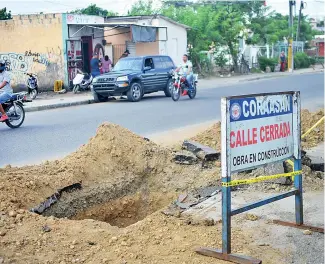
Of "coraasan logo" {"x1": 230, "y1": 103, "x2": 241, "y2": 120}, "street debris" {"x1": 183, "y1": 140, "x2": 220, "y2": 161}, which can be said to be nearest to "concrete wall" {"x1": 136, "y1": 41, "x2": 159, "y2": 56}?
"street debris" {"x1": 183, "y1": 140, "x2": 220, "y2": 161}

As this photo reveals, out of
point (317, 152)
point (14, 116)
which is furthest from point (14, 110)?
point (317, 152)

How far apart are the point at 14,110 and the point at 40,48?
12.5 metres

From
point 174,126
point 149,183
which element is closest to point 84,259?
point 149,183

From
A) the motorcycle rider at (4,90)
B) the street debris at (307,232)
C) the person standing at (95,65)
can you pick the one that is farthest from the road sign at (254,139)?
the person standing at (95,65)

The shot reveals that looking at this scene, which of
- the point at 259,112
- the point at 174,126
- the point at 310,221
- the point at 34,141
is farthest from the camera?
the point at 174,126

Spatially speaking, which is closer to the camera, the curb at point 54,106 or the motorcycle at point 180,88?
the curb at point 54,106

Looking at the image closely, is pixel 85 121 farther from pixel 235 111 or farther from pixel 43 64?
pixel 43 64

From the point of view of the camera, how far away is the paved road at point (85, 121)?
10.2 metres

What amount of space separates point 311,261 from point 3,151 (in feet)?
23.0

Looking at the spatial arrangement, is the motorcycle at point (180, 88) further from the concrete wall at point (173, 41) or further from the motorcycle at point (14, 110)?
the concrete wall at point (173, 41)

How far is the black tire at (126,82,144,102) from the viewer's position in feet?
66.0

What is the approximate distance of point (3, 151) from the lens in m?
10.1

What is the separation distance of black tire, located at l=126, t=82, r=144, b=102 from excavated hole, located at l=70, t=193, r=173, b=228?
12784 mm

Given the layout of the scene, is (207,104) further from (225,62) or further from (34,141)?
(225,62)
